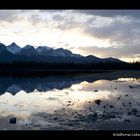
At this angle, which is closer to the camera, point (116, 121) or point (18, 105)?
point (116, 121)
